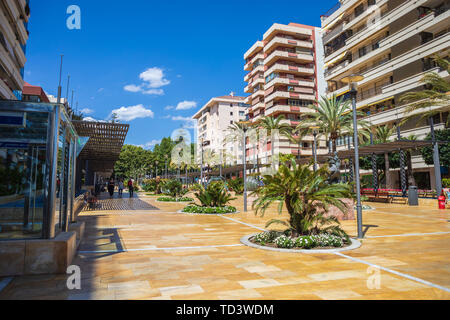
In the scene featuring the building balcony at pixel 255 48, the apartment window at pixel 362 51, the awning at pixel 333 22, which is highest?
the building balcony at pixel 255 48

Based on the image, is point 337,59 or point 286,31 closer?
point 337,59

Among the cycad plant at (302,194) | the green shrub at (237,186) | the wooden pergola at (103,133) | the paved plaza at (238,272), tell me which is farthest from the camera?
the green shrub at (237,186)

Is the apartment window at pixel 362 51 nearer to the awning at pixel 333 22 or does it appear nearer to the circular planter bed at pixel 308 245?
the awning at pixel 333 22

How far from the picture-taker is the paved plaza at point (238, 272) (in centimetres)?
419

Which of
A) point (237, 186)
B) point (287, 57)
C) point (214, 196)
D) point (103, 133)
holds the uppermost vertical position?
point (287, 57)

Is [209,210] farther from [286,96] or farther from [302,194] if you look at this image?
[286,96]

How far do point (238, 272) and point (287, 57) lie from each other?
5805 cm

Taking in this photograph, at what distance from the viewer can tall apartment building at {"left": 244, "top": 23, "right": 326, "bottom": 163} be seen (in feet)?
187

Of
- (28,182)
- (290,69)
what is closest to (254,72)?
(290,69)

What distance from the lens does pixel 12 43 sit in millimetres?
28703

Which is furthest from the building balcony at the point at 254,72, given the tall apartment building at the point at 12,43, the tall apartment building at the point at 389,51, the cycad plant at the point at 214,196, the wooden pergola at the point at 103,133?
the cycad plant at the point at 214,196

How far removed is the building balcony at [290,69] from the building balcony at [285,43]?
3.83 meters

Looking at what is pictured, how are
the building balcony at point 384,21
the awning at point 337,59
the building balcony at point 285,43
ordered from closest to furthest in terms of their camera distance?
the building balcony at point 384,21 < the awning at point 337,59 < the building balcony at point 285,43
